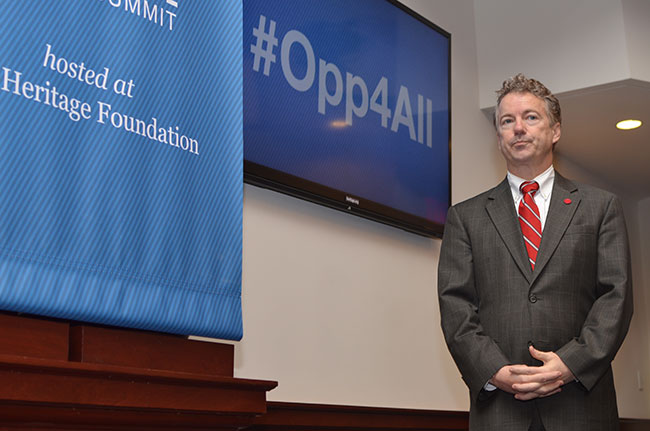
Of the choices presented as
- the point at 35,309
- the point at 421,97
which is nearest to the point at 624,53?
the point at 421,97

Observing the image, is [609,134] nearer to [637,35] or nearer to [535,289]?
[637,35]

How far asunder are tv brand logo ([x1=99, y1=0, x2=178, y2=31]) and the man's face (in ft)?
3.04

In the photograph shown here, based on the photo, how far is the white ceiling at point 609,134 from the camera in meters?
4.30

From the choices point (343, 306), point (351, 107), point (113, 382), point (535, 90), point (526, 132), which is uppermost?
point (351, 107)

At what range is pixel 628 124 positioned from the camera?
4750 millimetres

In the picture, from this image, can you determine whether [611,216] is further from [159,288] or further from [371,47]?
[371,47]

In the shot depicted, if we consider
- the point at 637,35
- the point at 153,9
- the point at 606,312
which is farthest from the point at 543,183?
the point at 637,35

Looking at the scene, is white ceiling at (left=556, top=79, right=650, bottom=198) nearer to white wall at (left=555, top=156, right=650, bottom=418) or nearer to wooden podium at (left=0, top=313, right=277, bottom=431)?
white wall at (left=555, top=156, right=650, bottom=418)

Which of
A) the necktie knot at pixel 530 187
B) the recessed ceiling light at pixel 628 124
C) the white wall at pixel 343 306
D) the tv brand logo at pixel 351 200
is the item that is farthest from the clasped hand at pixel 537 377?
Result: the recessed ceiling light at pixel 628 124

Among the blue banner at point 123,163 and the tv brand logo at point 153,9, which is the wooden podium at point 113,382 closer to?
the blue banner at point 123,163

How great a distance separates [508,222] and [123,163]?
3.41 ft

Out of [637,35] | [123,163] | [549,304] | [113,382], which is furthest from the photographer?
[637,35]

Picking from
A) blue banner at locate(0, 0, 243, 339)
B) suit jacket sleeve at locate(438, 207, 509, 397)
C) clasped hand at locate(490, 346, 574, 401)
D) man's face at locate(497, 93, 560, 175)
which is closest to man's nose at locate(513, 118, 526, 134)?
man's face at locate(497, 93, 560, 175)

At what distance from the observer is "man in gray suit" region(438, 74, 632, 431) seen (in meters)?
1.92
